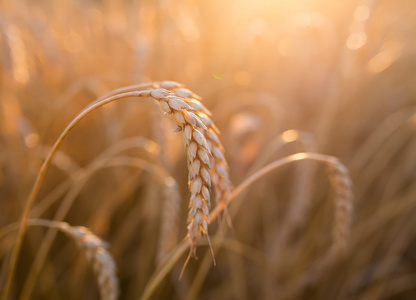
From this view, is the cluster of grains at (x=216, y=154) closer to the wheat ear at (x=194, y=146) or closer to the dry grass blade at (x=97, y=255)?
the wheat ear at (x=194, y=146)

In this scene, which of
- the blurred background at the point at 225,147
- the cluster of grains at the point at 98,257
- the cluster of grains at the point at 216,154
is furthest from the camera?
the blurred background at the point at 225,147

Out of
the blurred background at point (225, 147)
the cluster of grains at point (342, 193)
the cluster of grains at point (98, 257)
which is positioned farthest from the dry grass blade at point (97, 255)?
the cluster of grains at point (342, 193)

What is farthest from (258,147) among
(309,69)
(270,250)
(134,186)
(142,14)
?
(309,69)


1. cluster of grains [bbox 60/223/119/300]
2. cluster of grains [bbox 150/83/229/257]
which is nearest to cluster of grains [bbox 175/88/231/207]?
cluster of grains [bbox 150/83/229/257]

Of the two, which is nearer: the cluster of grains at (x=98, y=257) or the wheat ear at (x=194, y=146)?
the wheat ear at (x=194, y=146)

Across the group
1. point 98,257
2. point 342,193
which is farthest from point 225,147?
point 98,257

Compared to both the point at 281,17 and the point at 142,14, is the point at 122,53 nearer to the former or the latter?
the point at 142,14

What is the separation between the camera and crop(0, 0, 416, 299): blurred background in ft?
4.16

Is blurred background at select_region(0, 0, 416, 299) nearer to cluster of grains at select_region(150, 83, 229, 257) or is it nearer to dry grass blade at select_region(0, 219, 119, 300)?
dry grass blade at select_region(0, 219, 119, 300)

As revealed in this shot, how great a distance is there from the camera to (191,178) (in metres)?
0.50

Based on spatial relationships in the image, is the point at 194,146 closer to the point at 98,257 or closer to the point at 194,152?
the point at 194,152

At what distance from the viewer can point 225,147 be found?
1.90 metres

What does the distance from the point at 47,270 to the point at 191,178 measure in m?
1.05

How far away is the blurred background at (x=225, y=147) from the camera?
49.9 inches
